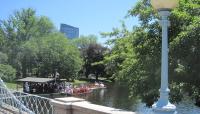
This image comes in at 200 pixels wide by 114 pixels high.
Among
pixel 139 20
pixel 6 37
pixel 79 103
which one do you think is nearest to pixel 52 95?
pixel 6 37

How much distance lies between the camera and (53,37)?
7950 cm

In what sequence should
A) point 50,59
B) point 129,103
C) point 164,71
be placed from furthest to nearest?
point 50,59 < point 129,103 < point 164,71

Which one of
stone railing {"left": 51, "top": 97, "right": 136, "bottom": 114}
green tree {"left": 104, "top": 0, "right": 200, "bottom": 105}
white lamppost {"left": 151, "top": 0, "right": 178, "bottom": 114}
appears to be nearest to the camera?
white lamppost {"left": 151, "top": 0, "right": 178, "bottom": 114}

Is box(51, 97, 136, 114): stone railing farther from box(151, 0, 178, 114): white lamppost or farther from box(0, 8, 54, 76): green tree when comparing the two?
box(0, 8, 54, 76): green tree

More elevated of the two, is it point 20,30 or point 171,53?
point 20,30

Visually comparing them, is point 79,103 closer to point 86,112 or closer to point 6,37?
point 86,112

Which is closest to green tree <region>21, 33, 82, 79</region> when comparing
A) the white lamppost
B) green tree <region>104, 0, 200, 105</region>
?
green tree <region>104, 0, 200, 105</region>

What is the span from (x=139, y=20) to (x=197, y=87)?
3766 mm

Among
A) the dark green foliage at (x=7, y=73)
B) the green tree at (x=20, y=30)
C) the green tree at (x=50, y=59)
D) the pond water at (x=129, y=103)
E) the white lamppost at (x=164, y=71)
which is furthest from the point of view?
the green tree at (x=20, y=30)

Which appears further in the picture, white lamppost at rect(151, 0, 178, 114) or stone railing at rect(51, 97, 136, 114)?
stone railing at rect(51, 97, 136, 114)

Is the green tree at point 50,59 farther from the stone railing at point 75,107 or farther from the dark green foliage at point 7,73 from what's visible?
the stone railing at point 75,107

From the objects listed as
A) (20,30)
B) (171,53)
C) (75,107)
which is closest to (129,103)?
(171,53)

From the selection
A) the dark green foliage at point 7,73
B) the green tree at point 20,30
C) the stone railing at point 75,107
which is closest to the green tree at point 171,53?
the stone railing at point 75,107

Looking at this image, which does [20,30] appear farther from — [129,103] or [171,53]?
[171,53]
